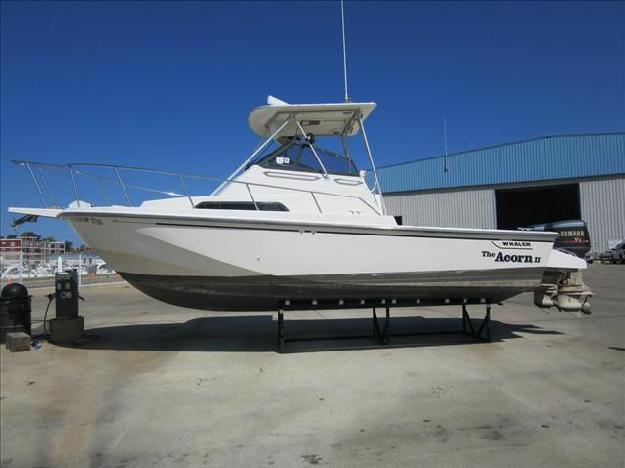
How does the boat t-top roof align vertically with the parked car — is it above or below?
above

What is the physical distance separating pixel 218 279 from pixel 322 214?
58.8 inches

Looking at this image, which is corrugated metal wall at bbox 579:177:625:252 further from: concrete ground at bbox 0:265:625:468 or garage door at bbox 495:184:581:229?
concrete ground at bbox 0:265:625:468

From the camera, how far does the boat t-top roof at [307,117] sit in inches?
268

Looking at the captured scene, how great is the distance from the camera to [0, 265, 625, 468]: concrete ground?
3057 mm

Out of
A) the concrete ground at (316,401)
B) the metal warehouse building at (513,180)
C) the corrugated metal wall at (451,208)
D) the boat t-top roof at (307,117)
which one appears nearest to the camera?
the concrete ground at (316,401)

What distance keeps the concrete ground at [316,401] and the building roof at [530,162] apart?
78.8 feet

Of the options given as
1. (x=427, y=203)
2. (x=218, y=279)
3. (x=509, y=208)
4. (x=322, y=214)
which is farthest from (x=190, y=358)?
(x=509, y=208)

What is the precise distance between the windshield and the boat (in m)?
0.02

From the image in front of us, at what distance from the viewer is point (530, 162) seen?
28.9m

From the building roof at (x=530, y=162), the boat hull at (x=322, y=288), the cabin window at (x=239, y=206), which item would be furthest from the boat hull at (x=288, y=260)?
the building roof at (x=530, y=162)

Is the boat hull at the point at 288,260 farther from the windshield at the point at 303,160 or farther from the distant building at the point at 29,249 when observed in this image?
the distant building at the point at 29,249

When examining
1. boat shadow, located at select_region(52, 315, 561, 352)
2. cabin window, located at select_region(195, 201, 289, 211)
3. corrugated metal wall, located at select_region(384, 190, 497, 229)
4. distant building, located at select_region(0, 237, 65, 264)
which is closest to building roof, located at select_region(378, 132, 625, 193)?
corrugated metal wall, located at select_region(384, 190, 497, 229)

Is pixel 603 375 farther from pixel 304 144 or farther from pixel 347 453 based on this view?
pixel 304 144

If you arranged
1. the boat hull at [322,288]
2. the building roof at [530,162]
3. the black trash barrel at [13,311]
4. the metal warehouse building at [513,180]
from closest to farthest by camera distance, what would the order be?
Result: 1. the boat hull at [322,288]
2. the black trash barrel at [13,311]
3. the building roof at [530,162]
4. the metal warehouse building at [513,180]
